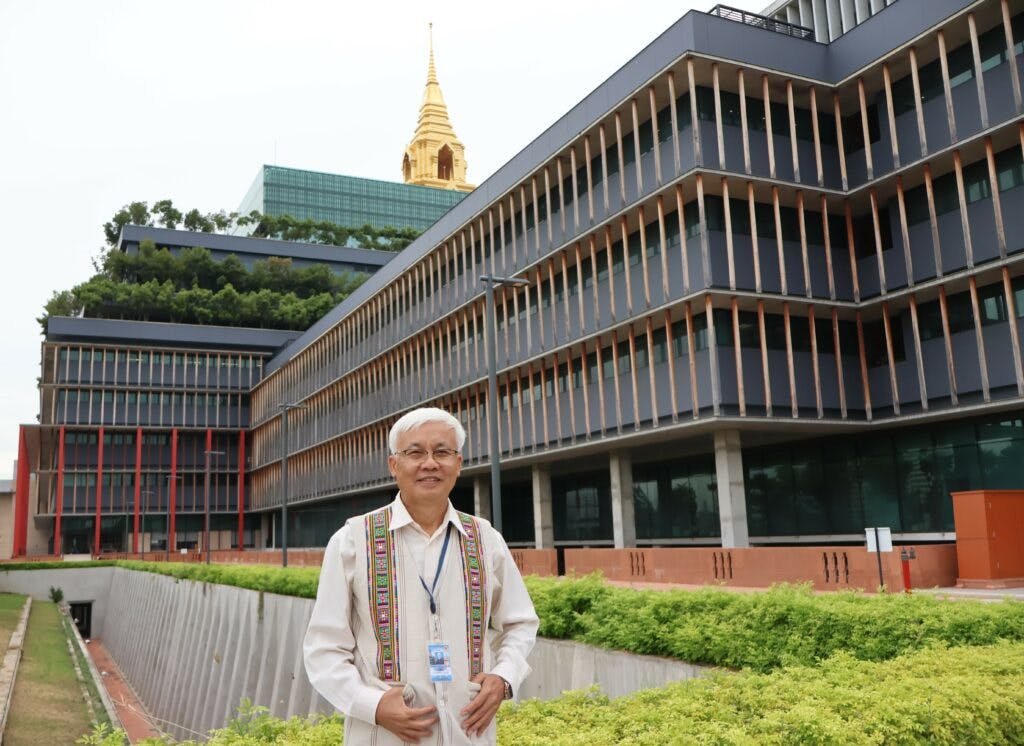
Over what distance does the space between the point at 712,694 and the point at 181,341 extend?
270 ft

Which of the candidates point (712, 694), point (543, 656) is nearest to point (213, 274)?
point (543, 656)

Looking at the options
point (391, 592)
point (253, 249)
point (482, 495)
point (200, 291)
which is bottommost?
point (391, 592)

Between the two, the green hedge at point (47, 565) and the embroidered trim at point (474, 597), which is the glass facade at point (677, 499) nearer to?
the embroidered trim at point (474, 597)

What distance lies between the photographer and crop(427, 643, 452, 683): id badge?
338 centimetres

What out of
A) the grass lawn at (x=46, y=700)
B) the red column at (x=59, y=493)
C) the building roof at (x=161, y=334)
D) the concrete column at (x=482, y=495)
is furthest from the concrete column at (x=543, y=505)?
the red column at (x=59, y=493)

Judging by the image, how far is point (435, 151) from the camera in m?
138

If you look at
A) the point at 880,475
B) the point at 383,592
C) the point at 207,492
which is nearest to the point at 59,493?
the point at 207,492

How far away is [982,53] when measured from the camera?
25141 mm

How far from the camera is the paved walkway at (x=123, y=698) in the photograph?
33.8m

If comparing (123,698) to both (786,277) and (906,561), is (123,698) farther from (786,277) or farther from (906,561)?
(906,561)

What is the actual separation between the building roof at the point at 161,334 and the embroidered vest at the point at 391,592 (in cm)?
7870

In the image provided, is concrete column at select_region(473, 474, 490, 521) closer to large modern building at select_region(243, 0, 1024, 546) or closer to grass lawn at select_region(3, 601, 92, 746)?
large modern building at select_region(243, 0, 1024, 546)

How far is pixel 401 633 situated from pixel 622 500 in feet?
93.3

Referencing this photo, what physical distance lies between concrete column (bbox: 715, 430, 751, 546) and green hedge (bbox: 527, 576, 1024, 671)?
13202mm
